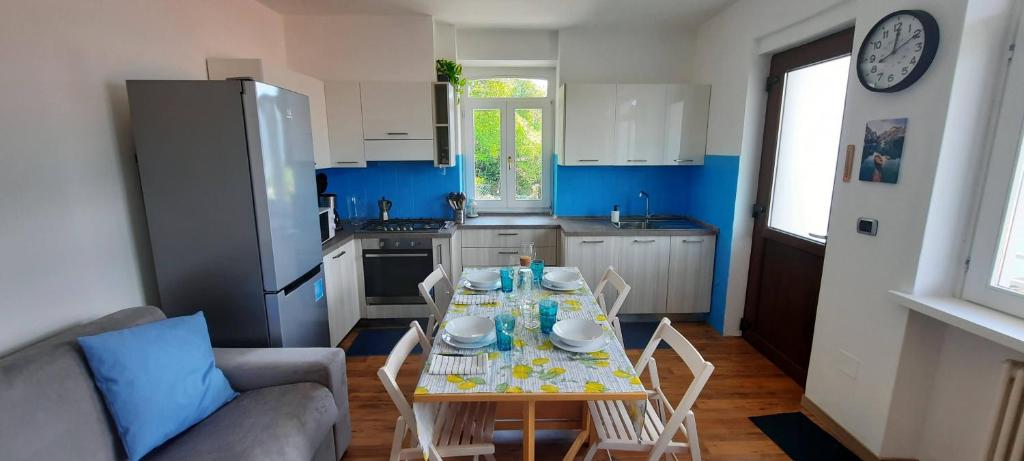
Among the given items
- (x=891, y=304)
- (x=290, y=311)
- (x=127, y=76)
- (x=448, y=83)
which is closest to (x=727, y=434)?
(x=891, y=304)

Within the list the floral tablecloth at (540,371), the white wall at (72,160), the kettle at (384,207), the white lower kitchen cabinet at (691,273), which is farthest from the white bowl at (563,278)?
the white wall at (72,160)

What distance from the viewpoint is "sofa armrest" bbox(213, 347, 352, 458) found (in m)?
1.77

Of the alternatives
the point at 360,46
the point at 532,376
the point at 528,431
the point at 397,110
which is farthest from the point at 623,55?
the point at 528,431

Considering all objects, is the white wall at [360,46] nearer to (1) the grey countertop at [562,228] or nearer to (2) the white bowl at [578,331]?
(1) the grey countertop at [562,228]

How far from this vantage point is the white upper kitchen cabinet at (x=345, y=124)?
3.34 m

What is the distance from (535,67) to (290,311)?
9.97 feet

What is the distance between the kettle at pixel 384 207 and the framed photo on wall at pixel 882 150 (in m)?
3.39

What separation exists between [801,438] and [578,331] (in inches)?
57.6

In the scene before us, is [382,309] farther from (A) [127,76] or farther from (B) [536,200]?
(A) [127,76]

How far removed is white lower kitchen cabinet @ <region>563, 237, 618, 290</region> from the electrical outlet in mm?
1605

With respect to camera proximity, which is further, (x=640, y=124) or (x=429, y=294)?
(x=640, y=124)

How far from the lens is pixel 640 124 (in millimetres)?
3527

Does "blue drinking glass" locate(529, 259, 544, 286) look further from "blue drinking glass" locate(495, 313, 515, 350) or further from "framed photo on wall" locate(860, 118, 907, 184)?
"framed photo on wall" locate(860, 118, 907, 184)

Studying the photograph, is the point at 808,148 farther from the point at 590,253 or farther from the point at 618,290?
the point at 590,253
